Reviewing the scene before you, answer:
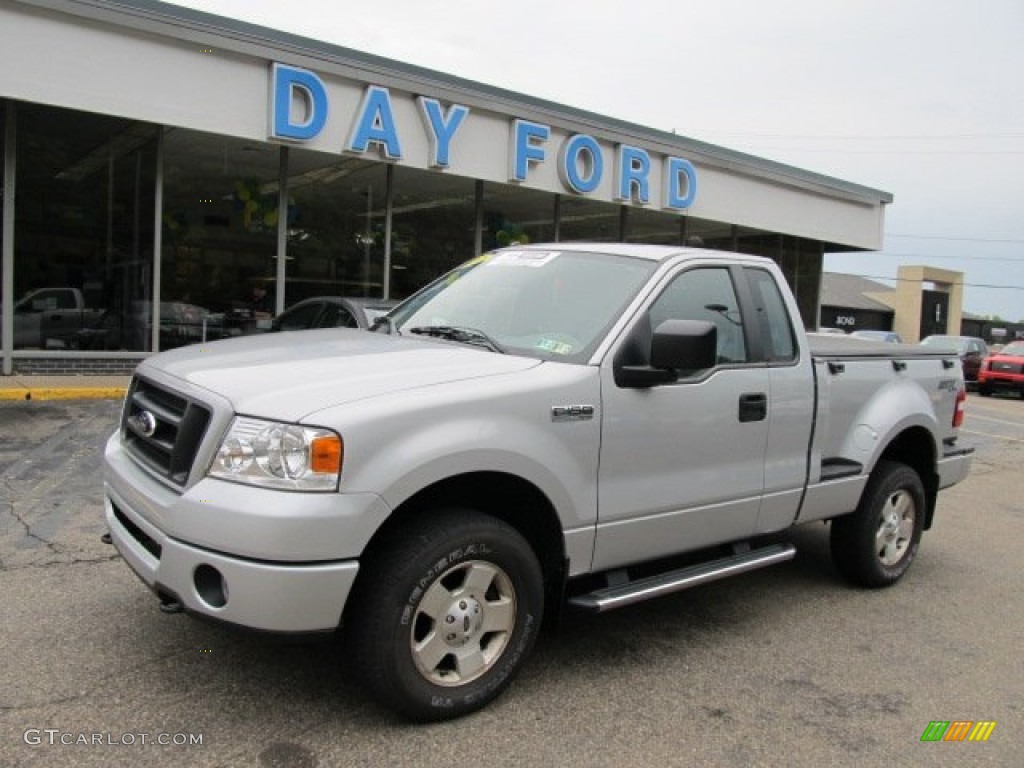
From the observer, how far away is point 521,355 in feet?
12.0

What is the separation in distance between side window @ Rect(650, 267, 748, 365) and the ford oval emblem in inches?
88.8

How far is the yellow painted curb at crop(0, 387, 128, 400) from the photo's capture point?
1017cm

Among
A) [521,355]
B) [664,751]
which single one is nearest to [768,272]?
[521,355]

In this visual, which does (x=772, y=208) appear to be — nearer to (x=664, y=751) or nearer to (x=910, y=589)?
(x=910, y=589)

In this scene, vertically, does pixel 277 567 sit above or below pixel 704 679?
above

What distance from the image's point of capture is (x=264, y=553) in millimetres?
2748

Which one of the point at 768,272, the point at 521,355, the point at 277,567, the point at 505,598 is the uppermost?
the point at 768,272

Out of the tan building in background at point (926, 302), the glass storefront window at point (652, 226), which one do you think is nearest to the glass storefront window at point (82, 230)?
the glass storefront window at point (652, 226)

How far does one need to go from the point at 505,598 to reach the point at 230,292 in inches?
484

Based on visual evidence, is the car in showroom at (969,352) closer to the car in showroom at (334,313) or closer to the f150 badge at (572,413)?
the car in showroom at (334,313)

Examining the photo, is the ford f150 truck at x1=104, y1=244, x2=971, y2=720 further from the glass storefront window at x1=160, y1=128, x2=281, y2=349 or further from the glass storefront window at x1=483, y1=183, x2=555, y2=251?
the glass storefront window at x1=483, y1=183, x2=555, y2=251

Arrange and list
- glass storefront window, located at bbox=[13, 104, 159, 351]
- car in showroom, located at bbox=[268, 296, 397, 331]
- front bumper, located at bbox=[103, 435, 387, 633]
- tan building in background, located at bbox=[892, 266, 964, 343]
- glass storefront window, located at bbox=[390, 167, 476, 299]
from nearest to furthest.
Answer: front bumper, located at bbox=[103, 435, 387, 633]
car in showroom, located at bbox=[268, 296, 397, 331]
glass storefront window, located at bbox=[13, 104, 159, 351]
glass storefront window, located at bbox=[390, 167, 476, 299]
tan building in background, located at bbox=[892, 266, 964, 343]

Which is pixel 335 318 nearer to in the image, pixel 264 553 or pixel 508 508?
pixel 508 508

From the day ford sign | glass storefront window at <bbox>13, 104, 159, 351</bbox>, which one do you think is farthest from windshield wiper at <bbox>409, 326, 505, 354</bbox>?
glass storefront window at <bbox>13, 104, 159, 351</bbox>
